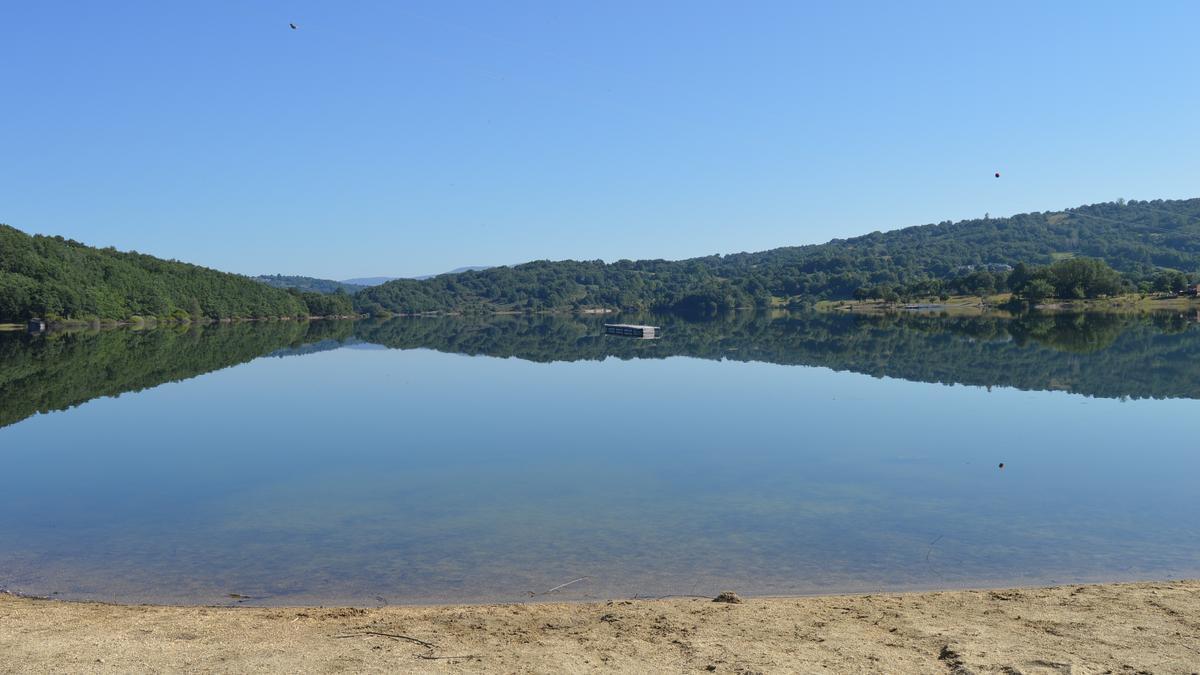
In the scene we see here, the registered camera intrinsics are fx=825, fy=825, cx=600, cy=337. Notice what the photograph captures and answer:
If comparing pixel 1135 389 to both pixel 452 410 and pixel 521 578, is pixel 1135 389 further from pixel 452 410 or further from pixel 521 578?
pixel 521 578

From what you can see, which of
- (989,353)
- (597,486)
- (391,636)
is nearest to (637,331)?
(989,353)

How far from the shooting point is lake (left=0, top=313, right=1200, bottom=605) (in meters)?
15.0

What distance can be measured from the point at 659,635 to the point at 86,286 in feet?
552

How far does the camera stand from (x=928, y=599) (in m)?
12.5

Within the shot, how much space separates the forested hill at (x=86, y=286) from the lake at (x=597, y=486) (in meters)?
104

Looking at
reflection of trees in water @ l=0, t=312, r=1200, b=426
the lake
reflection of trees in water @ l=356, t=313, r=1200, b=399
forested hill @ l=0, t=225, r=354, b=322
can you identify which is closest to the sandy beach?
the lake

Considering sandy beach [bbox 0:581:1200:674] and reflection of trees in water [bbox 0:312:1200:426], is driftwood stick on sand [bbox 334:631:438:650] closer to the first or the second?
sandy beach [bbox 0:581:1200:674]

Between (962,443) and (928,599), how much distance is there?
1667cm

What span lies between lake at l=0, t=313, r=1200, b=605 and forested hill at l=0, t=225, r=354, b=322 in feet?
341

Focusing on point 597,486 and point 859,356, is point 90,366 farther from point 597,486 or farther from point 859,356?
point 859,356

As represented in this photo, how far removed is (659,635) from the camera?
10.6m

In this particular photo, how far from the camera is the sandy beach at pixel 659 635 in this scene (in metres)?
9.30

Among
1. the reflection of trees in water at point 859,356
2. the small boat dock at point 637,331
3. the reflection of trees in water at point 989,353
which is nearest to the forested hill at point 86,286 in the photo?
the reflection of trees in water at point 859,356

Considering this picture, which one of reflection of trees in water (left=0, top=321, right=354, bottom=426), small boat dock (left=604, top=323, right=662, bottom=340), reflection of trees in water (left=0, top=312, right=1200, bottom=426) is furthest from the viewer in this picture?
small boat dock (left=604, top=323, right=662, bottom=340)
